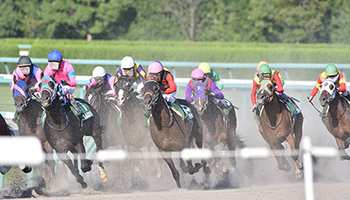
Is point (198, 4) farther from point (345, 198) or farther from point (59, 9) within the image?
point (345, 198)

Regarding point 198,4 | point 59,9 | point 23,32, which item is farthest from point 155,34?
point 23,32

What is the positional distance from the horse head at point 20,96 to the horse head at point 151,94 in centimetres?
138

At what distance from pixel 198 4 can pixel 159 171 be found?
22.4 meters

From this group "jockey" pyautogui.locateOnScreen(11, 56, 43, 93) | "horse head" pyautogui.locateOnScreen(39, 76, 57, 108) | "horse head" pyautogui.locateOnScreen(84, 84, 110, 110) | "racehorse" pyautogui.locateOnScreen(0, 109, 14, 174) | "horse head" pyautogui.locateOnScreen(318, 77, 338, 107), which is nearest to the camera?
"horse head" pyautogui.locateOnScreen(39, 76, 57, 108)

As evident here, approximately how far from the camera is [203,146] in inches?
296

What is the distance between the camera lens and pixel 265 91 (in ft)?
22.2

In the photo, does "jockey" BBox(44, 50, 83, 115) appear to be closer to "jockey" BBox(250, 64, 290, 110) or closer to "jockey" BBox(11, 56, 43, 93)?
"jockey" BBox(11, 56, 43, 93)

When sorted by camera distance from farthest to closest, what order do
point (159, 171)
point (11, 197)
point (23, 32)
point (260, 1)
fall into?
point (23, 32)
point (260, 1)
point (159, 171)
point (11, 197)

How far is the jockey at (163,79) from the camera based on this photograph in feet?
21.0

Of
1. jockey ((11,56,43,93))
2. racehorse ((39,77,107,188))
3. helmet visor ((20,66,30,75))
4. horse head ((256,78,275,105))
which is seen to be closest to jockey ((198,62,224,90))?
horse head ((256,78,275,105))

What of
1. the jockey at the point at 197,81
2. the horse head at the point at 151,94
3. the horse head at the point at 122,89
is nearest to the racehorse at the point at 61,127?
the horse head at the point at 122,89

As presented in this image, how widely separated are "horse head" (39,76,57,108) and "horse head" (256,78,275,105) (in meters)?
2.43

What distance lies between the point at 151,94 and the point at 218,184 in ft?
6.26

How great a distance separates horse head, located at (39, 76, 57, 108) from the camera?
19.5 feet
